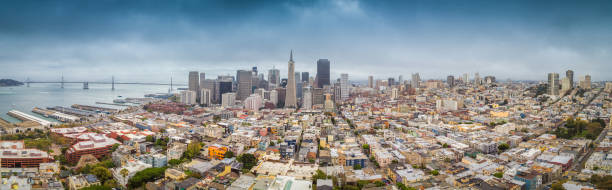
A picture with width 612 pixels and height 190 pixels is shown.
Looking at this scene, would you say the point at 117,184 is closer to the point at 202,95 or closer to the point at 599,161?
the point at 599,161

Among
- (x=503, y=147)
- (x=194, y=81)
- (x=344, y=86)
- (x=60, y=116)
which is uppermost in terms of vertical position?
(x=194, y=81)

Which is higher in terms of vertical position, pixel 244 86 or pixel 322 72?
pixel 322 72

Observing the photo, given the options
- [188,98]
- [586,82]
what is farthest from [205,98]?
A: [586,82]

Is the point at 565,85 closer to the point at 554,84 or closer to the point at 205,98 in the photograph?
the point at 554,84

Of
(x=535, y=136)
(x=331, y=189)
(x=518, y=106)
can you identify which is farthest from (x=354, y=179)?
(x=518, y=106)

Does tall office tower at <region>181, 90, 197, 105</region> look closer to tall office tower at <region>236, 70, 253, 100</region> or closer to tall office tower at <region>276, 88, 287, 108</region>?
tall office tower at <region>236, 70, 253, 100</region>

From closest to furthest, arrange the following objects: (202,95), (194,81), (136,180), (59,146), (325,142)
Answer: (136,180) < (59,146) < (325,142) < (202,95) < (194,81)
